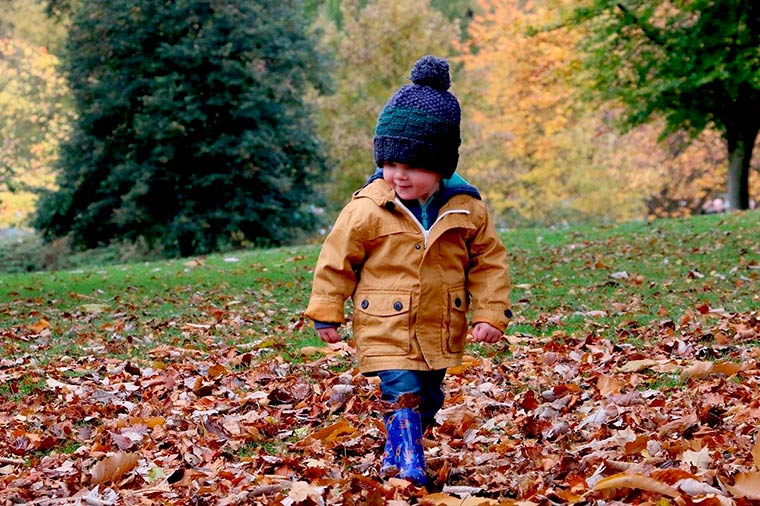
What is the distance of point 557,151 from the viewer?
33719 mm

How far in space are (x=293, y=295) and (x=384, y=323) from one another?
Result: 300 inches

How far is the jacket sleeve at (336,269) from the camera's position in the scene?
155 inches

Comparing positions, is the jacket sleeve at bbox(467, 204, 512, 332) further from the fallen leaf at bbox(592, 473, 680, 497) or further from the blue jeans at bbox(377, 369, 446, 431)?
the fallen leaf at bbox(592, 473, 680, 497)

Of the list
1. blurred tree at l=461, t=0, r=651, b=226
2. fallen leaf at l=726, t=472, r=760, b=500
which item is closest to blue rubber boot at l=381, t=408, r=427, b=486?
fallen leaf at l=726, t=472, r=760, b=500

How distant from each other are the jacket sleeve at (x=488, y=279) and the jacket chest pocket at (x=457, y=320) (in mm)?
53

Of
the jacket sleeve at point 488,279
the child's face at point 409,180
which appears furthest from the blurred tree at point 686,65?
the child's face at point 409,180

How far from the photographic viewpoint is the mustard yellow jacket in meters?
3.91

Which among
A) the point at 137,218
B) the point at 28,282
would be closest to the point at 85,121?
the point at 137,218

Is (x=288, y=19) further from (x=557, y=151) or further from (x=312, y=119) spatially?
(x=557, y=151)

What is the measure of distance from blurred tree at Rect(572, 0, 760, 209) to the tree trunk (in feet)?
0.08

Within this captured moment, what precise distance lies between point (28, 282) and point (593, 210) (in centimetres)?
2349

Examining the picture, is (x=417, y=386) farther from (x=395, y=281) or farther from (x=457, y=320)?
(x=395, y=281)

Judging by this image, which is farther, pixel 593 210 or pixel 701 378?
pixel 593 210

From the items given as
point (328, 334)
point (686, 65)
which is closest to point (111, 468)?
point (328, 334)
